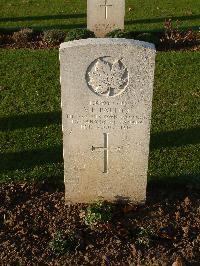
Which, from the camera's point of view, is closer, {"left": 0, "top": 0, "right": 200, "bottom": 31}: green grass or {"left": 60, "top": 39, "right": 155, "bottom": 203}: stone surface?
{"left": 60, "top": 39, "right": 155, "bottom": 203}: stone surface

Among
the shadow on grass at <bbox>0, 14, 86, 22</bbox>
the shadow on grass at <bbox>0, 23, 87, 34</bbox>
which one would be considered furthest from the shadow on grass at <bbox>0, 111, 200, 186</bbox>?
the shadow on grass at <bbox>0, 14, 86, 22</bbox>

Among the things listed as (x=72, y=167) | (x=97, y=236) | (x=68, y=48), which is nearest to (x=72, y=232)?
(x=97, y=236)

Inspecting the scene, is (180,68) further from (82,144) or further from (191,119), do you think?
(82,144)

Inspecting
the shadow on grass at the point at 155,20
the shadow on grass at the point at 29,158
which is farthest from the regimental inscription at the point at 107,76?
the shadow on grass at the point at 155,20

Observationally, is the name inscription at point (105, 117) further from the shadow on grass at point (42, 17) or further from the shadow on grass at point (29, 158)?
the shadow on grass at point (42, 17)

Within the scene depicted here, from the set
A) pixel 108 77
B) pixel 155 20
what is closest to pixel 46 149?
pixel 108 77

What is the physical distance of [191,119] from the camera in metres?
7.75

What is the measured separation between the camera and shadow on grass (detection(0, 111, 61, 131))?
759 centimetres

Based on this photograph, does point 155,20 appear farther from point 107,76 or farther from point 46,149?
point 107,76

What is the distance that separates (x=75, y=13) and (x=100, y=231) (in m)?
10.1

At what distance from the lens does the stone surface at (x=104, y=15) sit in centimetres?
1102

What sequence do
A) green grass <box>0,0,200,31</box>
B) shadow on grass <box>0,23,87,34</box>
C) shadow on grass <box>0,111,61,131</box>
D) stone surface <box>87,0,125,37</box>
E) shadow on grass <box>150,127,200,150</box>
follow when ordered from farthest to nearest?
green grass <box>0,0,200,31</box>, shadow on grass <box>0,23,87,34</box>, stone surface <box>87,0,125,37</box>, shadow on grass <box>0,111,61,131</box>, shadow on grass <box>150,127,200,150</box>

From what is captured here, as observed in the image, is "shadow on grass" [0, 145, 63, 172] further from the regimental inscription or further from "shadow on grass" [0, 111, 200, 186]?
the regimental inscription

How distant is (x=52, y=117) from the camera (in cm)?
788
